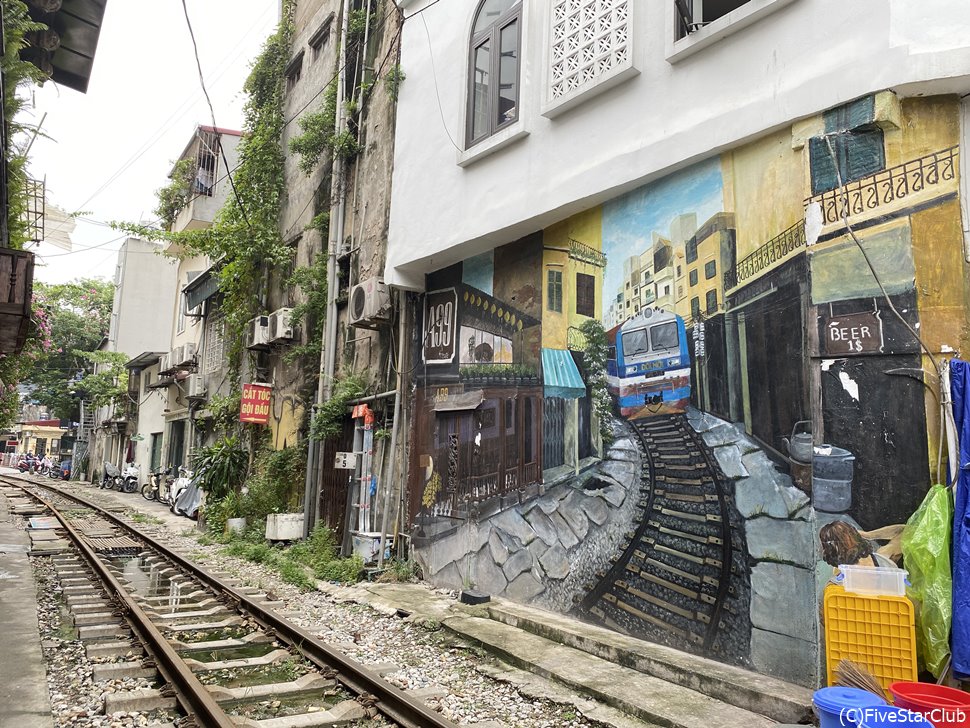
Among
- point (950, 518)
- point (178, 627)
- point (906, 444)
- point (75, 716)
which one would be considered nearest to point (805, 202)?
point (906, 444)

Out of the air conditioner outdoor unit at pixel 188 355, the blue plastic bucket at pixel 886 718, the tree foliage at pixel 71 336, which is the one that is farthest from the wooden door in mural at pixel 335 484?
the tree foliage at pixel 71 336

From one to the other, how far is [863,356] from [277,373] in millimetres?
13004

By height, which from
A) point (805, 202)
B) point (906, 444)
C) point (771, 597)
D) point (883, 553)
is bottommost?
point (771, 597)

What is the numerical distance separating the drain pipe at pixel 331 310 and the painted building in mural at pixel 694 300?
3497 millimetres

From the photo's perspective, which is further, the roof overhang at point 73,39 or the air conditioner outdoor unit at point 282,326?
the air conditioner outdoor unit at point 282,326

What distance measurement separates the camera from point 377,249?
1131cm

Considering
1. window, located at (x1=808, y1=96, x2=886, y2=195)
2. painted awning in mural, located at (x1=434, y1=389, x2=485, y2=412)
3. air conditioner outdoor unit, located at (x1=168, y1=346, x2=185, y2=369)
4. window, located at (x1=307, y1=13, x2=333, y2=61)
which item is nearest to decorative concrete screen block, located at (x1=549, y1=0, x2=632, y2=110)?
window, located at (x1=808, y1=96, x2=886, y2=195)

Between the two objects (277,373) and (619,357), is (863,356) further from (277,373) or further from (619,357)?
(277,373)

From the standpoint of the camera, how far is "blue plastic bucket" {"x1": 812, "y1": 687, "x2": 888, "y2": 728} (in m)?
3.23

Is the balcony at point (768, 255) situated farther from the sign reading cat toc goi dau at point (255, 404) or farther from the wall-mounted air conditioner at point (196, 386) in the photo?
the wall-mounted air conditioner at point (196, 386)

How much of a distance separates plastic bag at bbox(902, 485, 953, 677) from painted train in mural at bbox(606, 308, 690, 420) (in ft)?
6.95

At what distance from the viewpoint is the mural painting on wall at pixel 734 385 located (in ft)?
14.9

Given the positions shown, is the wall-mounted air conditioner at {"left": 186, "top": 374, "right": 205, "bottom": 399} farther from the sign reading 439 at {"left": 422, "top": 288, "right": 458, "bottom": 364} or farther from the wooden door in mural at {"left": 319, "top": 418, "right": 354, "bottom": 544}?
the sign reading 439 at {"left": 422, "top": 288, "right": 458, "bottom": 364}

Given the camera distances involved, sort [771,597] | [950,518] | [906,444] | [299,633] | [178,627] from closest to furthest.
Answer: [950,518] → [906,444] → [771,597] → [299,633] → [178,627]
